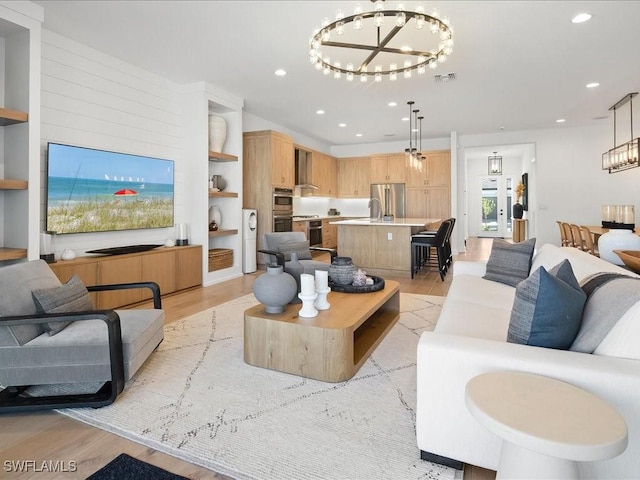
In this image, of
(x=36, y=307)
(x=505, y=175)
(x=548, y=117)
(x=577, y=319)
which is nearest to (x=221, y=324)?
(x=36, y=307)

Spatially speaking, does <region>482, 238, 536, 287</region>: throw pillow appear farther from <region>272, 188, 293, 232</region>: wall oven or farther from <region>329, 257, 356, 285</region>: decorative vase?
<region>272, 188, 293, 232</region>: wall oven

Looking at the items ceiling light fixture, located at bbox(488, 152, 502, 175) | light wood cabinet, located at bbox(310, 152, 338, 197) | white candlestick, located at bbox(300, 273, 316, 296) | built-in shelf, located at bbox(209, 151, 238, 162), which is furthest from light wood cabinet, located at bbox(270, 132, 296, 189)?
ceiling light fixture, located at bbox(488, 152, 502, 175)

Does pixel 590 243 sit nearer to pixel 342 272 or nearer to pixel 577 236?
pixel 577 236

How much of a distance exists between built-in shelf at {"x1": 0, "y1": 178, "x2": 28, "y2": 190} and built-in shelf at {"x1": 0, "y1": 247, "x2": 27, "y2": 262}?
55 centimetres

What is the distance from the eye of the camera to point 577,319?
5.13 ft

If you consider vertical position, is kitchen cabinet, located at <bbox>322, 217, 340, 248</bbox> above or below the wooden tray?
above

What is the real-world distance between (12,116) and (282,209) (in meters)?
4.41

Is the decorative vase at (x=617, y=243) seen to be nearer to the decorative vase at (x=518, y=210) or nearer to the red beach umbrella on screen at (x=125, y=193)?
the red beach umbrella on screen at (x=125, y=193)

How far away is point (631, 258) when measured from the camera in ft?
8.91

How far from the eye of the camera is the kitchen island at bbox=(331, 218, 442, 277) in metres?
6.34

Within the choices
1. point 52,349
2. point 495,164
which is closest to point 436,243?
point 52,349

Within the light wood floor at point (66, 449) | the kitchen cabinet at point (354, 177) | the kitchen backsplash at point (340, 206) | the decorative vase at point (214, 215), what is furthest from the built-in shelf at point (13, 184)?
the kitchen cabinet at point (354, 177)

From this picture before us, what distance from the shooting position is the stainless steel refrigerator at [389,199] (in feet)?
31.1

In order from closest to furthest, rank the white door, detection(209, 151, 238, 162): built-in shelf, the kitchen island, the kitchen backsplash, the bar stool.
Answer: detection(209, 151, 238, 162): built-in shelf < the bar stool < the kitchen island < the kitchen backsplash < the white door
